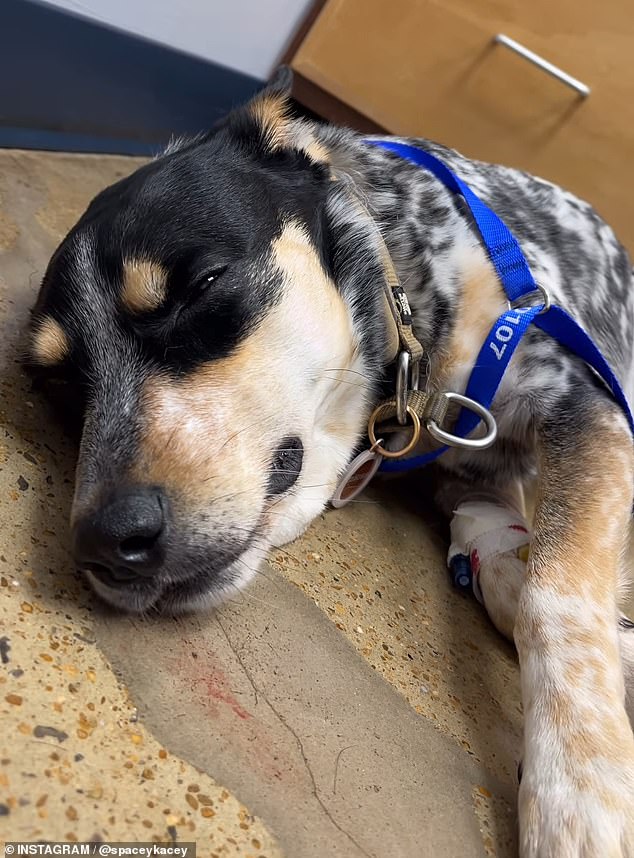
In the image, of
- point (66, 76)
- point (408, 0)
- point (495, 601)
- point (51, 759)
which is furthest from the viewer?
point (408, 0)

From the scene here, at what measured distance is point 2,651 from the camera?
92 centimetres

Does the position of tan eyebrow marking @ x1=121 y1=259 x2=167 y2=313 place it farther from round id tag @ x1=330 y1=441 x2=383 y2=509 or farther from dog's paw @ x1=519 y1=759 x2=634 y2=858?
dog's paw @ x1=519 y1=759 x2=634 y2=858

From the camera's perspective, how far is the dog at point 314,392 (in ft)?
3.37

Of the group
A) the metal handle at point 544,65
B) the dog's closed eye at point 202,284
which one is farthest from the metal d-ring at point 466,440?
the metal handle at point 544,65

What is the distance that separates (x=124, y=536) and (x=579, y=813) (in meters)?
0.68

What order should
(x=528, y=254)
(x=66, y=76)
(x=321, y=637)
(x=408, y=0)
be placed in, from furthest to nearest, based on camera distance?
(x=408, y=0) < (x=66, y=76) < (x=528, y=254) < (x=321, y=637)

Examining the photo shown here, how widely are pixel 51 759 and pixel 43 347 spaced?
0.68m

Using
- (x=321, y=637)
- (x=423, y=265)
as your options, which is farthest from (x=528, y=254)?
(x=321, y=637)

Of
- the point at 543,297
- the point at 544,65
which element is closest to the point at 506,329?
the point at 543,297

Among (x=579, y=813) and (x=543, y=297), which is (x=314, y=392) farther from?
(x=579, y=813)

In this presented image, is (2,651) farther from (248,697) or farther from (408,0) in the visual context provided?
(408,0)

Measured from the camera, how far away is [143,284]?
45.9 inches

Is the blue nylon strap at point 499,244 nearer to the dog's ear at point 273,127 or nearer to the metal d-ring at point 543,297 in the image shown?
the metal d-ring at point 543,297

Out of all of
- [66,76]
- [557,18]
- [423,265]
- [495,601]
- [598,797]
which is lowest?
[66,76]
